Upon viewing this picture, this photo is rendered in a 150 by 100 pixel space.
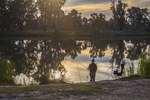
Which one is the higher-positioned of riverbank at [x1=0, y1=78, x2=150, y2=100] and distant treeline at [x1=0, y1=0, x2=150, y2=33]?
distant treeline at [x1=0, y1=0, x2=150, y2=33]

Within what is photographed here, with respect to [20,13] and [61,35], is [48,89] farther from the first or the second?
[20,13]

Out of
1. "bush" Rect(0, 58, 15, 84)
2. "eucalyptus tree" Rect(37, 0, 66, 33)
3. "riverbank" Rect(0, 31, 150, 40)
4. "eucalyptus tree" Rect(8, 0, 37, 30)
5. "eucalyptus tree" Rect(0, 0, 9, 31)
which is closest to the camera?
"bush" Rect(0, 58, 15, 84)

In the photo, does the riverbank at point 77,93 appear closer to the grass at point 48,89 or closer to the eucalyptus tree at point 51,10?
the grass at point 48,89

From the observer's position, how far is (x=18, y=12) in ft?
334

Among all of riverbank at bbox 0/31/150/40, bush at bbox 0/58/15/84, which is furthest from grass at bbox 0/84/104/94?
riverbank at bbox 0/31/150/40

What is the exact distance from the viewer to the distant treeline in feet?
320

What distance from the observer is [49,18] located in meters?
107

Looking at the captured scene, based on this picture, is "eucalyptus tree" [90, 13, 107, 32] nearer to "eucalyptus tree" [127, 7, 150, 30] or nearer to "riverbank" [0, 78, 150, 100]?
"eucalyptus tree" [127, 7, 150, 30]

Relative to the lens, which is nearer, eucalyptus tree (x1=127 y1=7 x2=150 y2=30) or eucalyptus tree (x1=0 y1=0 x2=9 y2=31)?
eucalyptus tree (x1=0 y1=0 x2=9 y2=31)

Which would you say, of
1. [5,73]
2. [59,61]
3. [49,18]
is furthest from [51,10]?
[5,73]

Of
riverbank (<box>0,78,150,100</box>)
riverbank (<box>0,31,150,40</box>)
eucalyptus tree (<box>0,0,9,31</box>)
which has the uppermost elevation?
eucalyptus tree (<box>0,0,9,31</box>)

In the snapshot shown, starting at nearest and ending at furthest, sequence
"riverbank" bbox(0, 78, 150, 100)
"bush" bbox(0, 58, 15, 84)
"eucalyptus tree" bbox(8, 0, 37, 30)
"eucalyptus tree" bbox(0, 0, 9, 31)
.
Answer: "riverbank" bbox(0, 78, 150, 100), "bush" bbox(0, 58, 15, 84), "eucalyptus tree" bbox(0, 0, 9, 31), "eucalyptus tree" bbox(8, 0, 37, 30)

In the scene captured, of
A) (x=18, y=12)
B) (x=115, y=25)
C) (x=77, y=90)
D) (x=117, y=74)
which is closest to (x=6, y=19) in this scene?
(x=18, y=12)

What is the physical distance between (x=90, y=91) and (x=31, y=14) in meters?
96.9
